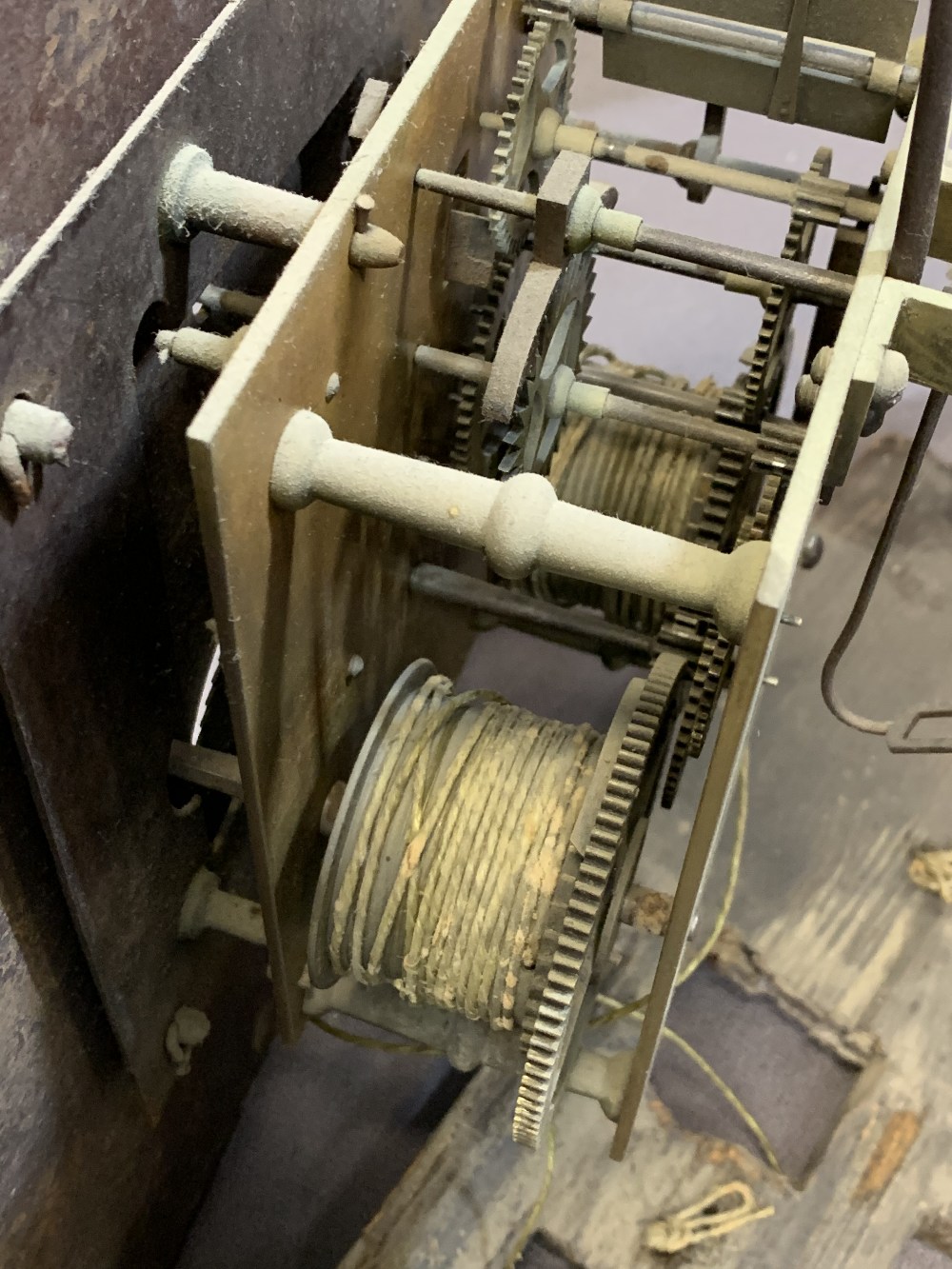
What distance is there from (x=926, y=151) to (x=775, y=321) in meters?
0.38

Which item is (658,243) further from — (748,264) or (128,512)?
(128,512)

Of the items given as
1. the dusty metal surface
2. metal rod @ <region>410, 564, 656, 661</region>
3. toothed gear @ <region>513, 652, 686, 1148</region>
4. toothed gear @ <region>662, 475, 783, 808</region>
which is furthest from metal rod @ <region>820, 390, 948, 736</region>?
the dusty metal surface

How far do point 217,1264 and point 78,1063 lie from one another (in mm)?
813

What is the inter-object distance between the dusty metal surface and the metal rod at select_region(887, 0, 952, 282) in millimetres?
533

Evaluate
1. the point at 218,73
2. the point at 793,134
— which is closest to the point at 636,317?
the point at 793,134

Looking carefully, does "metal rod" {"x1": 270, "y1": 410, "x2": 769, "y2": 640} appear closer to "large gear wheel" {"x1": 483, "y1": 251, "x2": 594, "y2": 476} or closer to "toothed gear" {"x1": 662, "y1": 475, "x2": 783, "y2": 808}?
"large gear wheel" {"x1": 483, "y1": 251, "x2": 594, "y2": 476}

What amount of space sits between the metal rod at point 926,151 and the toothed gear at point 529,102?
1.18 ft

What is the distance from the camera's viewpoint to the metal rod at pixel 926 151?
87cm

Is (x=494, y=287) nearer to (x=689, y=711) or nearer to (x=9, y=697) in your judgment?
(x=689, y=711)

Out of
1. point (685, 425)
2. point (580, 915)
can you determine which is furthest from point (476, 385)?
point (580, 915)

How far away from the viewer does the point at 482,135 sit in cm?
127

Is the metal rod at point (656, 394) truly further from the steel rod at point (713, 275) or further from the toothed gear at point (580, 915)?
the toothed gear at point (580, 915)

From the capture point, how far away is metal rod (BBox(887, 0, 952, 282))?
0.87m

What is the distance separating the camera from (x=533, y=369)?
1.22 metres
